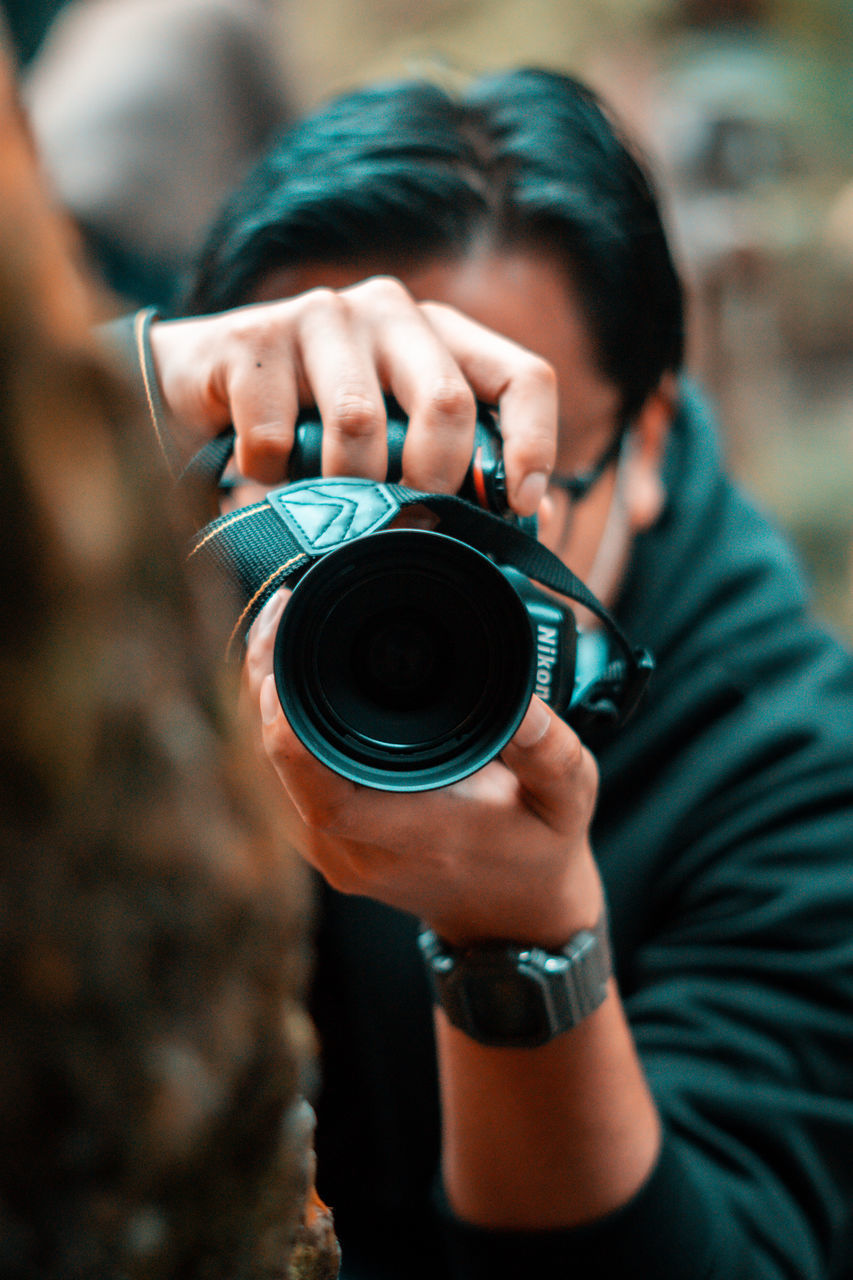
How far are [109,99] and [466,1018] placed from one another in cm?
225

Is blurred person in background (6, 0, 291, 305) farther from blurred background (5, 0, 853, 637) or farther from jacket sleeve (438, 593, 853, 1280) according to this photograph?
jacket sleeve (438, 593, 853, 1280)

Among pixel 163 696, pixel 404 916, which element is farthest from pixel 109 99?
pixel 163 696

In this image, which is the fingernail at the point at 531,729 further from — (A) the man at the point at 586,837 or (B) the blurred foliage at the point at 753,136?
(B) the blurred foliage at the point at 753,136

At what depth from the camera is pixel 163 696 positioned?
24 centimetres

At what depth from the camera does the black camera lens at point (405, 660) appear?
52 centimetres

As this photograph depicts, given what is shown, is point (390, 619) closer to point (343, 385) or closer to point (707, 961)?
point (343, 385)

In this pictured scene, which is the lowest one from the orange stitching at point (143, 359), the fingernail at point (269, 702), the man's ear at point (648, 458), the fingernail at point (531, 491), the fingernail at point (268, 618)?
the man's ear at point (648, 458)

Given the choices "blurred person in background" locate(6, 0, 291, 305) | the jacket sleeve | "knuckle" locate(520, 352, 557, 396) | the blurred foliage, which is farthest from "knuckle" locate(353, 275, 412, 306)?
the blurred foliage

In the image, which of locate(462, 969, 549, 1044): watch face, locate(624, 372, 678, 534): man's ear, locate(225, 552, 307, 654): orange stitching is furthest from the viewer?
locate(624, 372, 678, 534): man's ear

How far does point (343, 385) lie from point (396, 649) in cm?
17

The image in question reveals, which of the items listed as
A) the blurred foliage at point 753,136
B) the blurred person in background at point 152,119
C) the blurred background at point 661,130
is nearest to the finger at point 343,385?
the blurred background at point 661,130

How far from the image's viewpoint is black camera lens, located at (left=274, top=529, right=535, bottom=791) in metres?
0.52

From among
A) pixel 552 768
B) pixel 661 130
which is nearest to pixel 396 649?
pixel 552 768

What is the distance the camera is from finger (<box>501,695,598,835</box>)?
0.03 m
